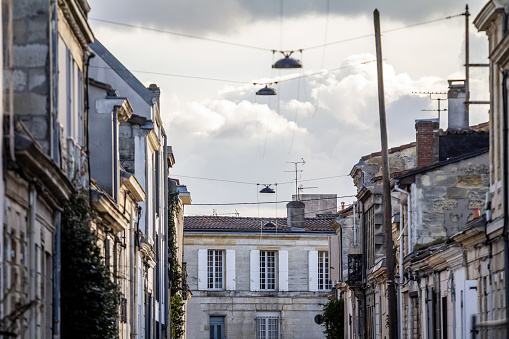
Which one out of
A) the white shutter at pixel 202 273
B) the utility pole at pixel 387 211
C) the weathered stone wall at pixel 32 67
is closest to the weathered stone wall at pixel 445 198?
the utility pole at pixel 387 211

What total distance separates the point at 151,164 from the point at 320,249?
3217 centimetres

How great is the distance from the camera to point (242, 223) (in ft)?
217

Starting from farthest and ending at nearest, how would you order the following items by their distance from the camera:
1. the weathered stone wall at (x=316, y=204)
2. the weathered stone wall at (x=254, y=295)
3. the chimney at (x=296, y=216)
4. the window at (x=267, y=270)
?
the weathered stone wall at (x=316, y=204), the chimney at (x=296, y=216), the window at (x=267, y=270), the weathered stone wall at (x=254, y=295)

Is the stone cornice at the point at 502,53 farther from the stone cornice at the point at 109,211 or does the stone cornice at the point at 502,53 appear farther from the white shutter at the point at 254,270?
the white shutter at the point at 254,270

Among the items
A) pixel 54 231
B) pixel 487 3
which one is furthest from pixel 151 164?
pixel 54 231

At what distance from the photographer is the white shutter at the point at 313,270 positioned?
64.2 metres

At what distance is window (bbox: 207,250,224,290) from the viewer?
64250 millimetres

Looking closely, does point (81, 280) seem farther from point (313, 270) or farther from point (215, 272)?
point (313, 270)

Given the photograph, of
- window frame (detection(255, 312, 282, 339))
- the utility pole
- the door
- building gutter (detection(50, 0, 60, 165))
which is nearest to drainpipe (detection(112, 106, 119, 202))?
the utility pole

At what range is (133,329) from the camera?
28703mm

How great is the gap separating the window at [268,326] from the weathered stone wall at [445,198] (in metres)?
32.2

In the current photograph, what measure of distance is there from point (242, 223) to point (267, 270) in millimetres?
3157

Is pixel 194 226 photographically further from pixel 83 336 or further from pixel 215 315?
pixel 83 336

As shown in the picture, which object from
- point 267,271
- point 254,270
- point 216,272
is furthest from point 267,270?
point 216,272
